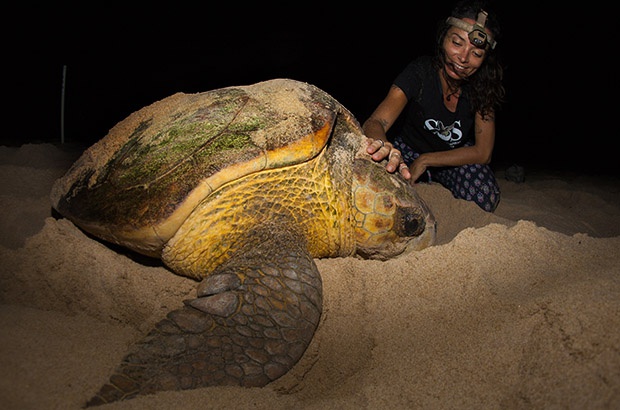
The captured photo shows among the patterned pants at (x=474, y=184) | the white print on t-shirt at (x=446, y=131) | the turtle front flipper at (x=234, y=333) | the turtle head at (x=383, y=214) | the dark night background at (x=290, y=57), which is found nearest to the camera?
the turtle front flipper at (x=234, y=333)

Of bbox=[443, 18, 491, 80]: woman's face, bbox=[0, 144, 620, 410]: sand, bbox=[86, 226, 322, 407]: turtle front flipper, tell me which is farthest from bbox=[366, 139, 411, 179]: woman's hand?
bbox=[443, 18, 491, 80]: woman's face

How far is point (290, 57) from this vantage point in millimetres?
6367

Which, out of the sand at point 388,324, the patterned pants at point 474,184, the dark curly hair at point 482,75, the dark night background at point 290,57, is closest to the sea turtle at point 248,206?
the sand at point 388,324

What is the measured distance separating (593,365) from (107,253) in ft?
5.27

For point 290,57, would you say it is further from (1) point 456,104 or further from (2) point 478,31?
(2) point 478,31

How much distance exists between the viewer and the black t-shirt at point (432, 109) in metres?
2.47

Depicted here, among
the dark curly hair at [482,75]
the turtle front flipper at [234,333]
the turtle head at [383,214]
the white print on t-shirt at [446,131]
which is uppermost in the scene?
the dark curly hair at [482,75]

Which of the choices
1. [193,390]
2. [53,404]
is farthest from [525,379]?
[53,404]

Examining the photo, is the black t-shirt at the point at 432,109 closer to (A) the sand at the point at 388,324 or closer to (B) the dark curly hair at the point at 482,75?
(B) the dark curly hair at the point at 482,75

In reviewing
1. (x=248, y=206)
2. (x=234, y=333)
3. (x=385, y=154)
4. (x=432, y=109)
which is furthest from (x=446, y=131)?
(x=234, y=333)

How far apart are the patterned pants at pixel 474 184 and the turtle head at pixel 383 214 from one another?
2.84 feet

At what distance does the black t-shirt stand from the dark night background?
215 cm

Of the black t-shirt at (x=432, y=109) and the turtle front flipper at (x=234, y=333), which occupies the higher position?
the black t-shirt at (x=432, y=109)

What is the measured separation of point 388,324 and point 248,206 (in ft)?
2.05
